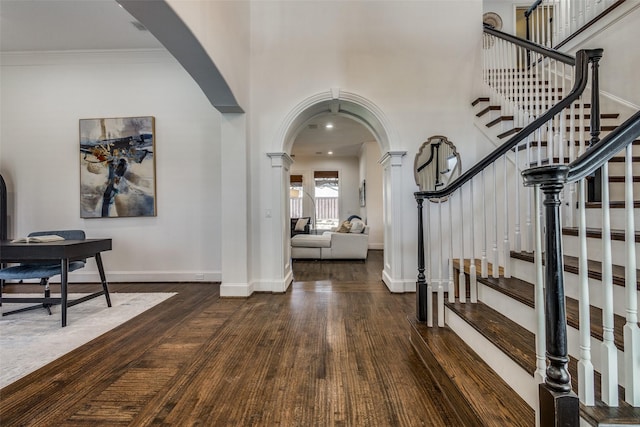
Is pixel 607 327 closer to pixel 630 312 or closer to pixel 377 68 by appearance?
pixel 630 312

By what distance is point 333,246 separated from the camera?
6.02 meters

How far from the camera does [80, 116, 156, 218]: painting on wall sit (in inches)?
167

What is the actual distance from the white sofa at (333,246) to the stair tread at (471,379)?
3842 mm

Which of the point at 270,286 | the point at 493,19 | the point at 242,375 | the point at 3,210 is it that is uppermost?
the point at 493,19

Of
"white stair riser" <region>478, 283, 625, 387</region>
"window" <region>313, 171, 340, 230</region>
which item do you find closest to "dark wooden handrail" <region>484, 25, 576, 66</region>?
"white stair riser" <region>478, 283, 625, 387</region>

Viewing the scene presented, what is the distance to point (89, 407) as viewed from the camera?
152cm

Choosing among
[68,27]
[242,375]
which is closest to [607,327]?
[242,375]

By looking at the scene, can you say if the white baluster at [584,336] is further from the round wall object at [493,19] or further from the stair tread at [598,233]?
the round wall object at [493,19]

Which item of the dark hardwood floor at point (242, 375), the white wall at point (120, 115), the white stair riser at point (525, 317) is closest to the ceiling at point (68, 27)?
the white wall at point (120, 115)

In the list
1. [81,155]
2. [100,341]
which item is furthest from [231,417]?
[81,155]

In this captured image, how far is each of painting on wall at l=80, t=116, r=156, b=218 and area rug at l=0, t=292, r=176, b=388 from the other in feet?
4.52

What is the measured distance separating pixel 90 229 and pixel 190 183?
5.75 feet

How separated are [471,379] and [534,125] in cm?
179

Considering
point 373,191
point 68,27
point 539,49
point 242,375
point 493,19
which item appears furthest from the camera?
point 373,191
